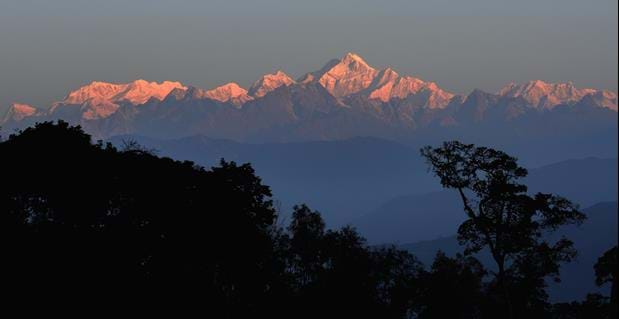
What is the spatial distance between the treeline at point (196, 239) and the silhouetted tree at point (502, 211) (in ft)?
0.32

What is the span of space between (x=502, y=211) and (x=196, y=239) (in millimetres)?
24073

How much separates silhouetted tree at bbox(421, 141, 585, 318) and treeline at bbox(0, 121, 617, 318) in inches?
3.8

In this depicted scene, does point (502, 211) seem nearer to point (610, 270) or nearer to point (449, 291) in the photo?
point (610, 270)

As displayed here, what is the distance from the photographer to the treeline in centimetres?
7200

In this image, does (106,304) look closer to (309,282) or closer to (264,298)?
(264,298)

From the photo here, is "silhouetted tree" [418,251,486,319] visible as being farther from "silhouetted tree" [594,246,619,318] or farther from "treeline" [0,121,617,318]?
"silhouetted tree" [594,246,619,318]

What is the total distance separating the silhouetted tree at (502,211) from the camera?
237 feet

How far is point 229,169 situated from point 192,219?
7.64m

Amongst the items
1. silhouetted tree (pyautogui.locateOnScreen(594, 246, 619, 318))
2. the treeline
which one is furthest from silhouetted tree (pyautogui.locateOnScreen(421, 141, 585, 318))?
silhouetted tree (pyautogui.locateOnScreen(594, 246, 619, 318))

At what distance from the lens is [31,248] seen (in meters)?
71.9

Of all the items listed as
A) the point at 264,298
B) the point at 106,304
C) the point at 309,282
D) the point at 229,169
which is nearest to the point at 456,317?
the point at 309,282

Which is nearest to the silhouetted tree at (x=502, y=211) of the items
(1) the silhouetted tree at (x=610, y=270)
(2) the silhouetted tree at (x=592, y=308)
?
(1) the silhouetted tree at (x=610, y=270)

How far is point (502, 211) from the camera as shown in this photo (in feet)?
239

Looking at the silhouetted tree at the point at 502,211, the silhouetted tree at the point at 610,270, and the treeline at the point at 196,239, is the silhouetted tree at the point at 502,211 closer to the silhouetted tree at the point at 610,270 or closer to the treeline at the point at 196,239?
the treeline at the point at 196,239
